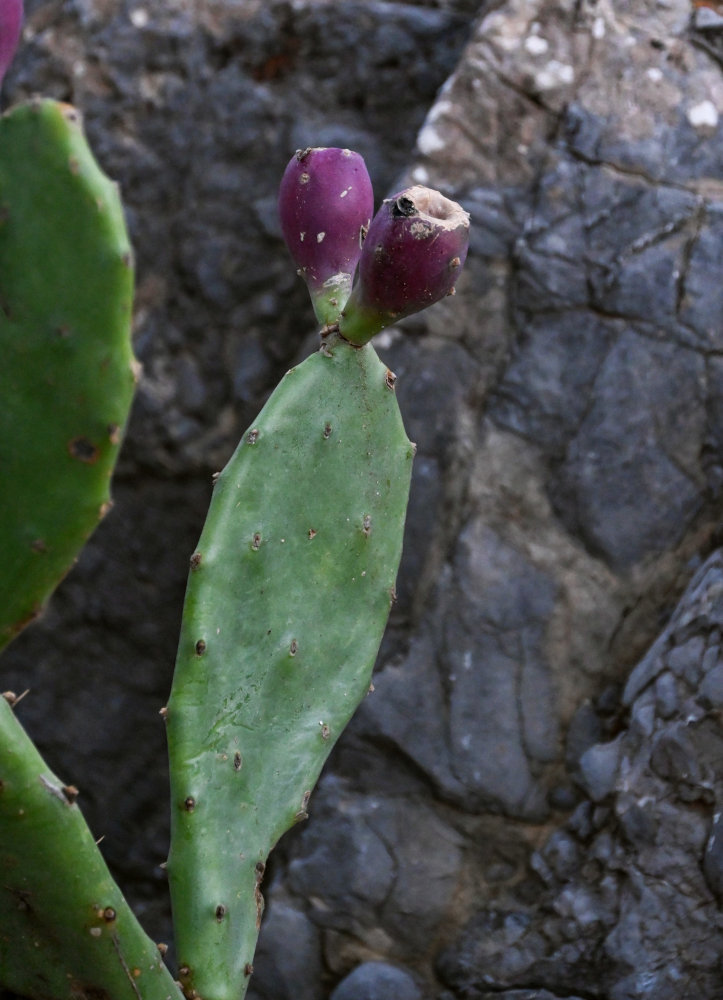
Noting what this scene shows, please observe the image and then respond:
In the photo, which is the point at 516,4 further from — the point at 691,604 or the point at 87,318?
the point at 87,318

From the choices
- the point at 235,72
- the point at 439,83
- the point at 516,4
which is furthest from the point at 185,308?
the point at 516,4

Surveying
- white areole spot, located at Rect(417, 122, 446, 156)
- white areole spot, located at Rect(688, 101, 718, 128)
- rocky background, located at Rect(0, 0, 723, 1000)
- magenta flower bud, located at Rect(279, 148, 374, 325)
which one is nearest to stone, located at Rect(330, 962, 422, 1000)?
rocky background, located at Rect(0, 0, 723, 1000)

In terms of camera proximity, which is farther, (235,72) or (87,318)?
(235,72)

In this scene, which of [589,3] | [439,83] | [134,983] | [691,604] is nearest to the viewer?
[134,983]

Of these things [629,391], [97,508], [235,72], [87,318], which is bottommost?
[629,391]

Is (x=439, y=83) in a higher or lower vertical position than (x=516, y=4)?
lower

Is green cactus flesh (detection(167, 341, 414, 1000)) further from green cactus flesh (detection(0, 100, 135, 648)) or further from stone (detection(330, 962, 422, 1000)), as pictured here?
stone (detection(330, 962, 422, 1000))

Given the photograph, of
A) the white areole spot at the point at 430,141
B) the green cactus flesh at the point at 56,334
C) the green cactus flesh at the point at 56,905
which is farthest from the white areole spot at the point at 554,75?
the green cactus flesh at the point at 56,905
